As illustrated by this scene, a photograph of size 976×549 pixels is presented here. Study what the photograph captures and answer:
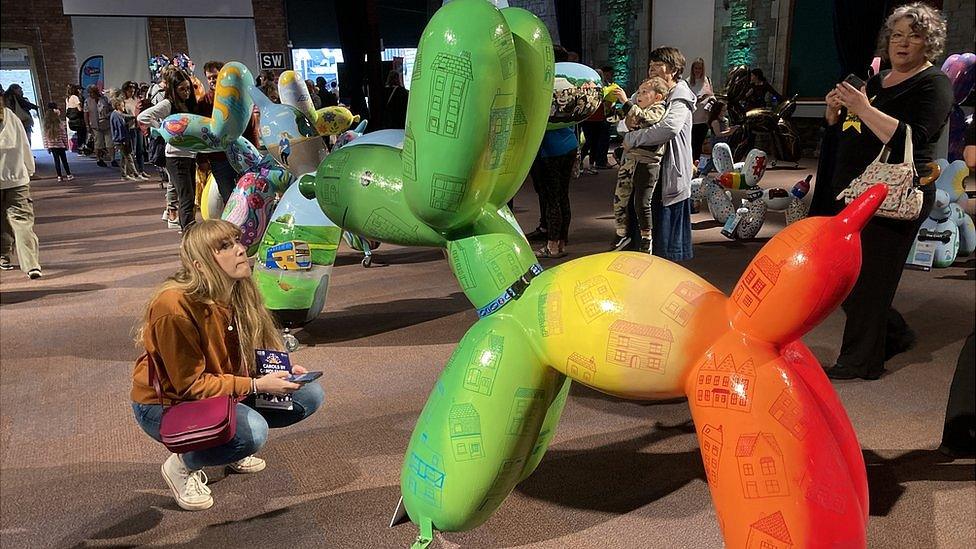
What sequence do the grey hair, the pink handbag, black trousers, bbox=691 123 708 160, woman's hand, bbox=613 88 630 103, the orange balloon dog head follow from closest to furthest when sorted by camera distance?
1. the orange balloon dog head
2. the pink handbag
3. the grey hair
4. woman's hand, bbox=613 88 630 103
5. black trousers, bbox=691 123 708 160

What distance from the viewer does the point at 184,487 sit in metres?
2.08

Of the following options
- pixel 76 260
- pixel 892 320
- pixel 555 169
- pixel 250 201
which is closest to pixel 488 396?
pixel 250 201

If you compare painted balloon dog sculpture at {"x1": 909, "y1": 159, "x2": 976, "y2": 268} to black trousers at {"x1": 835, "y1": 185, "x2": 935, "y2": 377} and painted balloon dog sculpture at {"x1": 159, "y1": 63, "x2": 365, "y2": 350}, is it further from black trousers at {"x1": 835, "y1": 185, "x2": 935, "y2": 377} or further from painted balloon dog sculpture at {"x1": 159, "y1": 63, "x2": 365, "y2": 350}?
painted balloon dog sculpture at {"x1": 159, "y1": 63, "x2": 365, "y2": 350}

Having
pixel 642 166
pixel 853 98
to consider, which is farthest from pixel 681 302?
pixel 642 166

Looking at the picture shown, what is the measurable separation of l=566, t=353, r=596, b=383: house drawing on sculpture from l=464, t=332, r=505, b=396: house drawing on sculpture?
142 mm

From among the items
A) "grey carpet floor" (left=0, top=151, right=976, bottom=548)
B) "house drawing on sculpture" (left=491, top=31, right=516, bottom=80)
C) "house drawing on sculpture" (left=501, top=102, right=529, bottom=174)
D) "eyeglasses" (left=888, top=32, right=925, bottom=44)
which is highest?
"eyeglasses" (left=888, top=32, right=925, bottom=44)

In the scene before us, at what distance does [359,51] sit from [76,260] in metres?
3.74

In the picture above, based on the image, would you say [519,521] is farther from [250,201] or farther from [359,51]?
[359,51]

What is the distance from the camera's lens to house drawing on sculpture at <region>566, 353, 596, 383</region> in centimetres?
125

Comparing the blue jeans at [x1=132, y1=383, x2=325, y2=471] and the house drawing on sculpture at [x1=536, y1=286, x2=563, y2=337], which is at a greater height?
the house drawing on sculpture at [x1=536, y1=286, x2=563, y2=337]

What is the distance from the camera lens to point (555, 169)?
4.65m

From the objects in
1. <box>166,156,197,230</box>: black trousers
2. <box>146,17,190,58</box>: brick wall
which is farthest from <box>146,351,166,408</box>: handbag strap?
<box>166,156,197,230</box>: black trousers

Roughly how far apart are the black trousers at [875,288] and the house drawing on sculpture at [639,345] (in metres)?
1.44

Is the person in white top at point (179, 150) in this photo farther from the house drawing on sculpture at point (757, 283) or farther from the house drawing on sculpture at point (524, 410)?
the house drawing on sculpture at point (757, 283)
